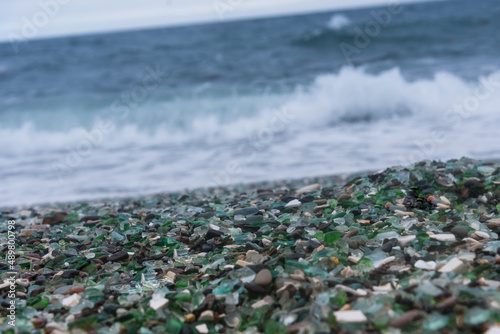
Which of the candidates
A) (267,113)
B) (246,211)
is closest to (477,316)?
(246,211)

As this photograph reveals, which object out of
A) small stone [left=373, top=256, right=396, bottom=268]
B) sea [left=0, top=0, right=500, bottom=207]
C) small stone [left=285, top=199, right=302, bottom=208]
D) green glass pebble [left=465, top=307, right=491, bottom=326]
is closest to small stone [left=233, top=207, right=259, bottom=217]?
small stone [left=285, top=199, right=302, bottom=208]

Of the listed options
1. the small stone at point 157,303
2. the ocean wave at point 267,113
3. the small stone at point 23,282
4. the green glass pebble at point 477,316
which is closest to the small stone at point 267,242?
the small stone at point 157,303

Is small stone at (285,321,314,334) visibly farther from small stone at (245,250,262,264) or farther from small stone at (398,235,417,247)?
small stone at (398,235,417,247)

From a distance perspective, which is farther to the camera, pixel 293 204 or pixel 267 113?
pixel 267 113

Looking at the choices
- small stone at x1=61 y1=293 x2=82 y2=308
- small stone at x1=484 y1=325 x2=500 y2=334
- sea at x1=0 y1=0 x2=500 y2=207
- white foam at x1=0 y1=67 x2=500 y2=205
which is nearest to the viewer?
small stone at x1=484 y1=325 x2=500 y2=334

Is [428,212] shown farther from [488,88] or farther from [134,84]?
[134,84]

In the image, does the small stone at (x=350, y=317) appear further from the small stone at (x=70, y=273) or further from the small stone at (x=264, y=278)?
the small stone at (x=70, y=273)

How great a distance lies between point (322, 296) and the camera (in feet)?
6.63

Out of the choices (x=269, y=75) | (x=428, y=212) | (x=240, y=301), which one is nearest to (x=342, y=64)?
(x=269, y=75)

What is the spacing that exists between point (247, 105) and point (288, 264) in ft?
33.2

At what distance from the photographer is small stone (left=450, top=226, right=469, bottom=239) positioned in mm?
2590

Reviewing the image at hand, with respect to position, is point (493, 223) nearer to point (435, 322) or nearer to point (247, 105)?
point (435, 322)

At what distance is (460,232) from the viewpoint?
102 inches

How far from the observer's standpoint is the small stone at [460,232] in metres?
2.59
